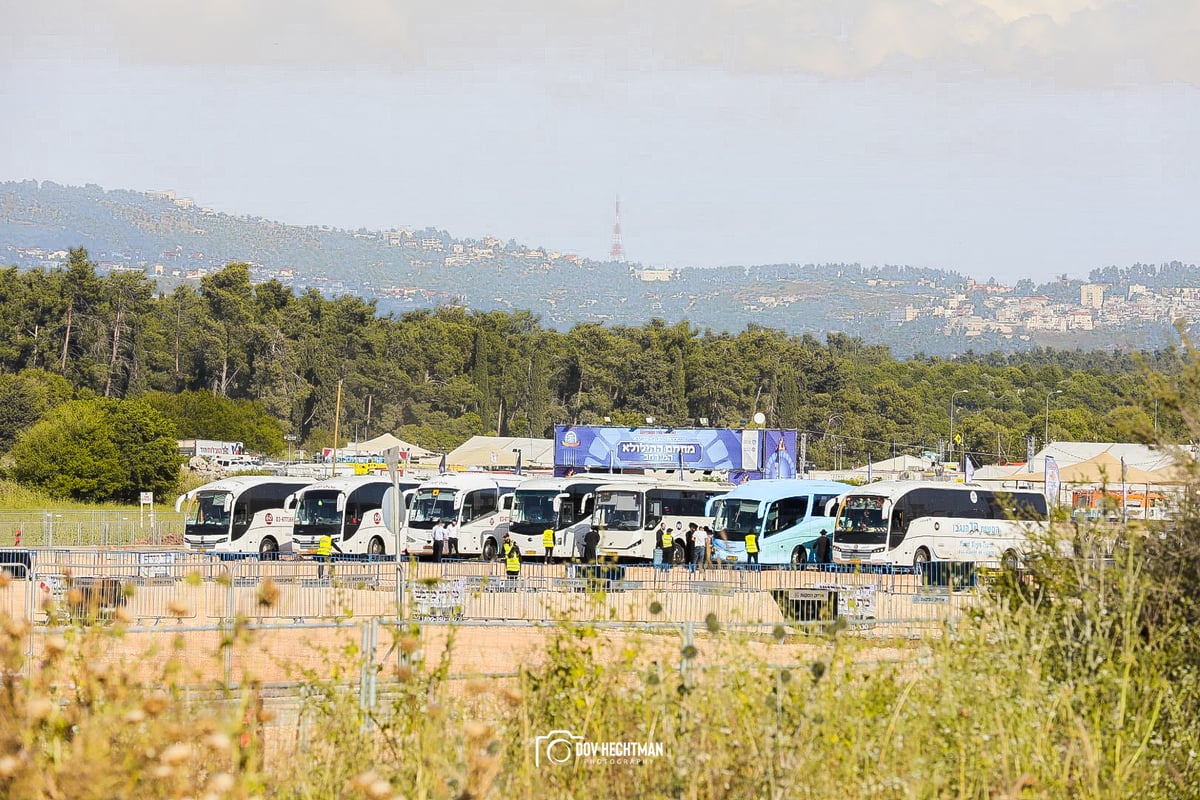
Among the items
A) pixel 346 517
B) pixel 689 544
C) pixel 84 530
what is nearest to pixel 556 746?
pixel 689 544

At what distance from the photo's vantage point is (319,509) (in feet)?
139

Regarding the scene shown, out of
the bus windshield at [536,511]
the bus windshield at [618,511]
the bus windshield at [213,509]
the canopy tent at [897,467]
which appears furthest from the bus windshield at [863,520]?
the canopy tent at [897,467]

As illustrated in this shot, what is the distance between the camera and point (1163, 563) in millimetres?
9531

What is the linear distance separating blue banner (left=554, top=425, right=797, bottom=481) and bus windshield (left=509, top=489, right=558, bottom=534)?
82.2ft

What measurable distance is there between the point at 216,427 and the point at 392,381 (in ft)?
99.1

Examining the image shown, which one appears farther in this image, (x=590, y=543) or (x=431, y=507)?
(x=431, y=507)

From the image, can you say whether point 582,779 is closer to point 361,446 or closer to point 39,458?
point 39,458

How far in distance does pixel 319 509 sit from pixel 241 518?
2.85m

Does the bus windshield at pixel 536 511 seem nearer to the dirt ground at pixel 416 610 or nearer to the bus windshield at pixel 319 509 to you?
the bus windshield at pixel 319 509

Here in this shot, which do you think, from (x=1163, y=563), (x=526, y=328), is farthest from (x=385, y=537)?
(x=526, y=328)

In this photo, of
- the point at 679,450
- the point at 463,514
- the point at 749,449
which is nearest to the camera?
the point at 463,514

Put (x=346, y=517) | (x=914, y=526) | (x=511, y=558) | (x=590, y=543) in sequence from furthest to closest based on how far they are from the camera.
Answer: (x=346, y=517) < (x=590, y=543) < (x=914, y=526) < (x=511, y=558)

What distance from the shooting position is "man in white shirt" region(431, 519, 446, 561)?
41.0 meters

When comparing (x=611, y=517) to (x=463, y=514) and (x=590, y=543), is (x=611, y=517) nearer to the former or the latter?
(x=590, y=543)
